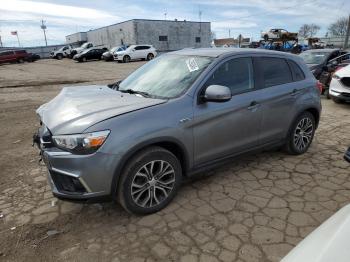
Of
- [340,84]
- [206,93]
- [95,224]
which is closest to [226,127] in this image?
[206,93]

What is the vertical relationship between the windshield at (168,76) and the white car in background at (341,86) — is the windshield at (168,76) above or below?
above

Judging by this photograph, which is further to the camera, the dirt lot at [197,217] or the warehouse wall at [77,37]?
the warehouse wall at [77,37]

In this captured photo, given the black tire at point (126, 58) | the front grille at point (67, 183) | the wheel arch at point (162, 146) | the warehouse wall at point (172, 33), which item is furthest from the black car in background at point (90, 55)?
the front grille at point (67, 183)

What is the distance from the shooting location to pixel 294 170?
15.4ft

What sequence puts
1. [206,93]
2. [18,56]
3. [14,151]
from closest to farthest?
1. [206,93]
2. [14,151]
3. [18,56]

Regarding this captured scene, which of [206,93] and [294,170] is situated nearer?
[206,93]

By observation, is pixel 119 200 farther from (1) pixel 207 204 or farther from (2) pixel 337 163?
(2) pixel 337 163

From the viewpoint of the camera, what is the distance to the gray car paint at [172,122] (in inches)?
121

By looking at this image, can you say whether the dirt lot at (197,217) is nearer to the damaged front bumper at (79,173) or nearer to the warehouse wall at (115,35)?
the damaged front bumper at (79,173)

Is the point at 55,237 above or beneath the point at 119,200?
beneath

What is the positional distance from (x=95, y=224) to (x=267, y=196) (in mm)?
2056

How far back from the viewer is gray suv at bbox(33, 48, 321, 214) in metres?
3.09

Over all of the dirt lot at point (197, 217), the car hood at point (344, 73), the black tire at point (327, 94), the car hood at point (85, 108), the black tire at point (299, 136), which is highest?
the car hood at point (85, 108)

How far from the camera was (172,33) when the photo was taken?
52.2 metres
